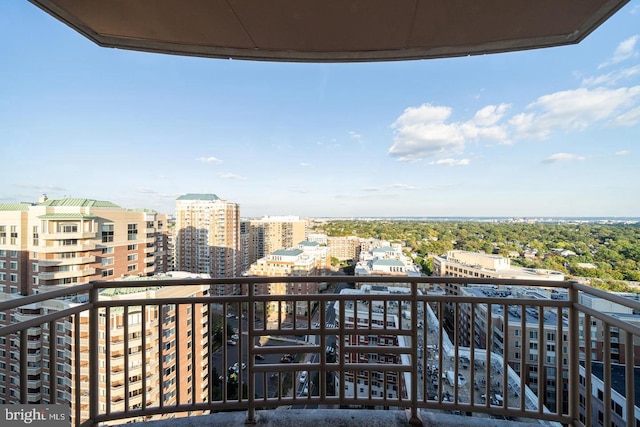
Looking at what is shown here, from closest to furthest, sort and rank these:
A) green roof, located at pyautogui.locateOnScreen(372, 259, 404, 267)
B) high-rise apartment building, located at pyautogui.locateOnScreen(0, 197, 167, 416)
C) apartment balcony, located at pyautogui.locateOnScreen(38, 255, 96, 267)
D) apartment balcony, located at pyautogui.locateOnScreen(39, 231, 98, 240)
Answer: high-rise apartment building, located at pyautogui.locateOnScreen(0, 197, 167, 416), apartment balcony, located at pyautogui.locateOnScreen(38, 255, 96, 267), apartment balcony, located at pyautogui.locateOnScreen(39, 231, 98, 240), green roof, located at pyautogui.locateOnScreen(372, 259, 404, 267)

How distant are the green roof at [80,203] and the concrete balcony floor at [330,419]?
6.89ft

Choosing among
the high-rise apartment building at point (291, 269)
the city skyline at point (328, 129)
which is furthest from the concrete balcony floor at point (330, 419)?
the city skyline at point (328, 129)

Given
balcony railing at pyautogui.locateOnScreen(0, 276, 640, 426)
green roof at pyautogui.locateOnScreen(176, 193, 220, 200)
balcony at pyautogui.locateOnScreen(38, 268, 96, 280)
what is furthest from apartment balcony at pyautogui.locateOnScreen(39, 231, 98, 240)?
green roof at pyautogui.locateOnScreen(176, 193, 220, 200)

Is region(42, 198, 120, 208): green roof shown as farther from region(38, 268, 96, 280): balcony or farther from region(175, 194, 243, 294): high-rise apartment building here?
region(175, 194, 243, 294): high-rise apartment building

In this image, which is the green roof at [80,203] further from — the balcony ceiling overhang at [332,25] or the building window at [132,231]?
the balcony ceiling overhang at [332,25]

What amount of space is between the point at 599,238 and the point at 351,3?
124 inches

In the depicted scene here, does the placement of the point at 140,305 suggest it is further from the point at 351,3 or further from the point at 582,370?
the point at 582,370

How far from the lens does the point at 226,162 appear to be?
4.79 meters

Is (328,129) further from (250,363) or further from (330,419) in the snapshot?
(330,419)

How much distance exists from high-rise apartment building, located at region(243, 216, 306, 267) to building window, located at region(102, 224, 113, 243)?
2063 mm

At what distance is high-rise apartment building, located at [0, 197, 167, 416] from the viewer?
1.35 meters

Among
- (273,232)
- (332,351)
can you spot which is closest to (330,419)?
(332,351)

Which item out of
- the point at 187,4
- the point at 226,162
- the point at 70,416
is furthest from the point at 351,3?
the point at 226,162

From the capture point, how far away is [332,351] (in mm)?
1662
